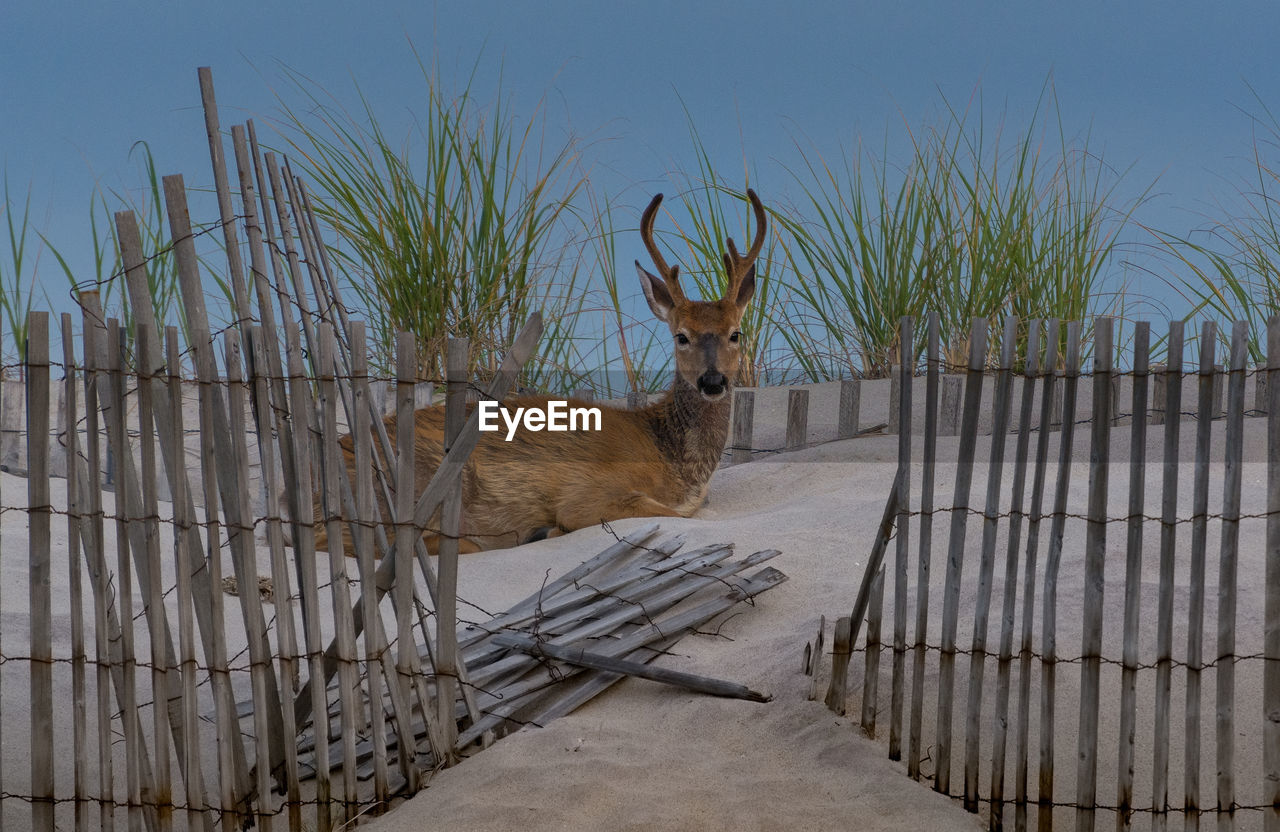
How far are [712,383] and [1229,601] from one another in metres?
3.40

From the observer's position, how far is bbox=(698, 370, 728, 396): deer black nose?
6242 mm

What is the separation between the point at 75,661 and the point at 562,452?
348 centimetres

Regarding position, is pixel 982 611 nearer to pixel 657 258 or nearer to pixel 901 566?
pixel 901 566

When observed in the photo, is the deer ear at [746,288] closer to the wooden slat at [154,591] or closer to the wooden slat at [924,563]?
the wooden slat at [924,563]

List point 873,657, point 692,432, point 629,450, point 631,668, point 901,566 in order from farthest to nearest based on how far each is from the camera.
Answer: point 692,432 → point 629,450 → point 631,668 → point 873,657 → point 901,566

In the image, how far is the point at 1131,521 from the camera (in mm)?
3076

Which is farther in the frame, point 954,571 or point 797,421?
point 797,421

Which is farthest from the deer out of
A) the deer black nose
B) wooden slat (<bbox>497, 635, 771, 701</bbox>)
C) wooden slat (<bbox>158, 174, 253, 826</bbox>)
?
wooden slat (<bbox>158, 174, 253, 826</bbox>)

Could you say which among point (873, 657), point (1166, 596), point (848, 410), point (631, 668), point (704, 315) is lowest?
point (631, 668)

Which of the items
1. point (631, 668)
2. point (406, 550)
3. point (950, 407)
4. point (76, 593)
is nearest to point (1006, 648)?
point (631, 668)

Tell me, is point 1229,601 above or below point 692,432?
below

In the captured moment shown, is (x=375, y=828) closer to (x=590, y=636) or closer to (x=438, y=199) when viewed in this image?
(x=590, y=636)

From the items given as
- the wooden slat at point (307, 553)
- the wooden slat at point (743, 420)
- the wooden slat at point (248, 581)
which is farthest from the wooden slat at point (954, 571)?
the wooden slat at point (743, 420)

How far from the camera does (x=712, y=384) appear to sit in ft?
20.5
